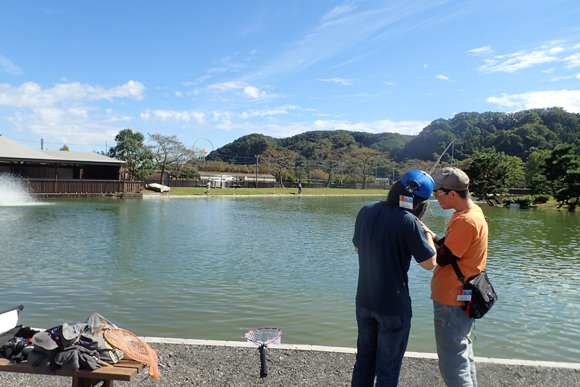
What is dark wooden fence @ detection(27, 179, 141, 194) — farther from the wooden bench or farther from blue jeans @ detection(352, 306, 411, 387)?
blue jeans @ detection(352, 306, 411, 387)

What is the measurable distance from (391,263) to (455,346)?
0.82 metres

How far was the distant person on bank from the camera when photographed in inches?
104

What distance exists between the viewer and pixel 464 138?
4299 inches

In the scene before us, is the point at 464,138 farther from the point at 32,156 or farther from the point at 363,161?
the point at 32,156

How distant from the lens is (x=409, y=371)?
392 centimetres

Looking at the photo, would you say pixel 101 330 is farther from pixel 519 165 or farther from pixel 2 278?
pixel 519 165

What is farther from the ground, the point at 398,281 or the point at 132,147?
the point at 132,147

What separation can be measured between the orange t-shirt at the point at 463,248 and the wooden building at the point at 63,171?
36.5 meters

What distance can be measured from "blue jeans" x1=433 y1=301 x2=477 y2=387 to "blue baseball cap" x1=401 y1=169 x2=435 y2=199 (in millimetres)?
858

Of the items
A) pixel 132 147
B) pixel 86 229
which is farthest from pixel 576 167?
pixel 132 147

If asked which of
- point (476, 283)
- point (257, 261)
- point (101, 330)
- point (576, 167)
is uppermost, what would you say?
point (576, 167)

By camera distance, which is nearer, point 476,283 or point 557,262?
point 476,283

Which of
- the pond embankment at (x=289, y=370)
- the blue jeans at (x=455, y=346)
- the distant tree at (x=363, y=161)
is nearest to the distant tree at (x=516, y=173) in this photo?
the distant tree at (x=363, y=161)

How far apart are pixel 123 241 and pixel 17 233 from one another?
4179 mm
